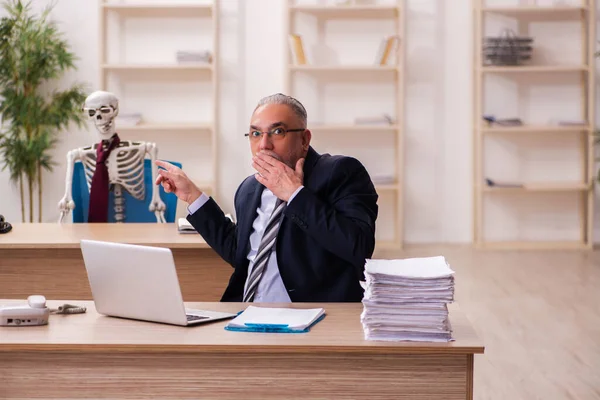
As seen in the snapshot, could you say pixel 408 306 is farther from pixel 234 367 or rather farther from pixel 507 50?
pixel 507 50

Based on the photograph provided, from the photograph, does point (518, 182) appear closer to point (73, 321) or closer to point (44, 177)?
point (44, 177)

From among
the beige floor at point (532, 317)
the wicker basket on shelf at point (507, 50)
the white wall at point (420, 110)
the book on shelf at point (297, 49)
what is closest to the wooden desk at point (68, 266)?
the beige floor at point (532, 317)

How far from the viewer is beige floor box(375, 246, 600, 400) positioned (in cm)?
391

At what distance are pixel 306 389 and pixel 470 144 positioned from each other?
6061mm

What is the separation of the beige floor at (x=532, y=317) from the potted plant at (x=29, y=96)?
9.01 ft

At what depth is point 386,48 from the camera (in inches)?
294

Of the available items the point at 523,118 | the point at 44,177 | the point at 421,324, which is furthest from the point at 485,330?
the point at 44,177

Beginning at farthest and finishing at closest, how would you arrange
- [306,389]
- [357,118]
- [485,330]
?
[357,118] < [485,330] < [306,389]

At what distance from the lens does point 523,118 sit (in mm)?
7879

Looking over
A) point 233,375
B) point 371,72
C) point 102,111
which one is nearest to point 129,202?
point 102,111

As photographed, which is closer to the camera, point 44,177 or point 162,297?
point 162,297

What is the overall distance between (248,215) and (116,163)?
2.07 meters

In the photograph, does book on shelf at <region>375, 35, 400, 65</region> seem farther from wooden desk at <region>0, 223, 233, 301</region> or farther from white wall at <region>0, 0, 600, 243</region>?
wooden desk at <region>0, 223, 233, 301</region>

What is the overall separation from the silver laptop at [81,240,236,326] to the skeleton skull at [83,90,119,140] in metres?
2.66
